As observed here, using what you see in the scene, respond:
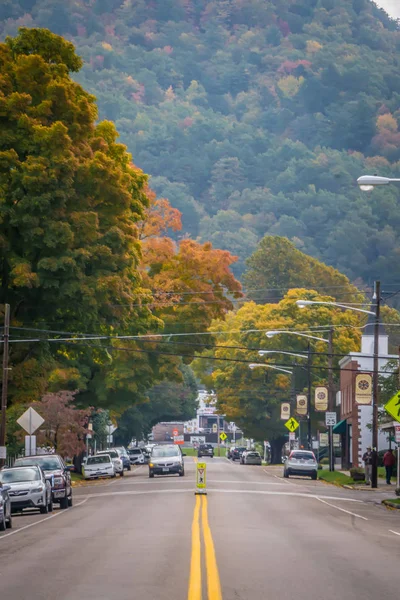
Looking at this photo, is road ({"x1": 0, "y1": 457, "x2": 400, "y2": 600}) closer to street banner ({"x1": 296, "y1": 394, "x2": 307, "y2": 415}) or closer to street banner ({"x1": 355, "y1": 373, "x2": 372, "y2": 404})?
street banner ({"x1": 355, "y1": 373, "x2": 372, "y2": 404})

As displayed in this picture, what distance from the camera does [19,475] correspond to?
33656 mm

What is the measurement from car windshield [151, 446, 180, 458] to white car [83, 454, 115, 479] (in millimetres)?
4200

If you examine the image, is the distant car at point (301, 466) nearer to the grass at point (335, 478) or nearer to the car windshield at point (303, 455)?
the car windshield at point (303, 455)

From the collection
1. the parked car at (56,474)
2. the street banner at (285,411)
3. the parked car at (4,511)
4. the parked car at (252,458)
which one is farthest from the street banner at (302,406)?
the parked car at (4,511)

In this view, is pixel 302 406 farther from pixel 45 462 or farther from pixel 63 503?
pixel 63 503

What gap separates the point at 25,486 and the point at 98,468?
3184 centimetres

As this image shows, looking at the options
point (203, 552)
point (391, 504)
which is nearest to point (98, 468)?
point (391, 504)

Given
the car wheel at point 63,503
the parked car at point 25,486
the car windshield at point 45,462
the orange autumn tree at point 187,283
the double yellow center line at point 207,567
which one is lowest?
the double yellow center line at point 207,567

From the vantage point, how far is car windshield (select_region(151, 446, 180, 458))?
202 feet

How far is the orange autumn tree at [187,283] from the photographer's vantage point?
68.0 meters

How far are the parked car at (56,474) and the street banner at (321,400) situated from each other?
3505cm

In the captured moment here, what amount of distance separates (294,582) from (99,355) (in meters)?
34.2

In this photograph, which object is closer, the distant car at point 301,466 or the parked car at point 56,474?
the parked car at point 56,474

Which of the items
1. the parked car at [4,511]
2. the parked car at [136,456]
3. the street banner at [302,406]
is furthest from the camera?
the parked car at [136,456]
